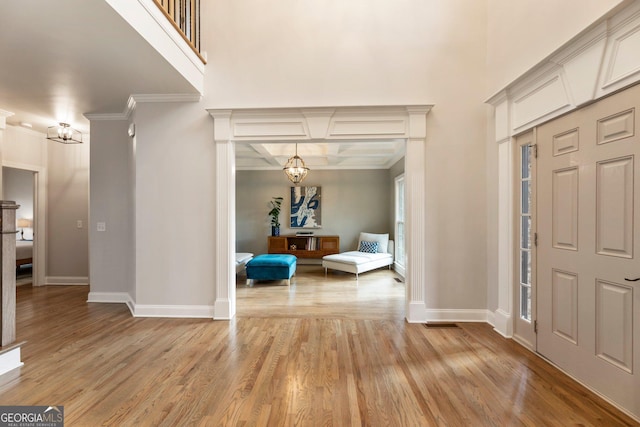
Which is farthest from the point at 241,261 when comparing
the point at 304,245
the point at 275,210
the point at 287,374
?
the point at 287,374

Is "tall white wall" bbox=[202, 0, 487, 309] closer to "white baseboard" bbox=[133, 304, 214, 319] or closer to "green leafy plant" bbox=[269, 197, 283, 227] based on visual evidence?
"white baseboard" bbox=[133, 304, 214, 319]

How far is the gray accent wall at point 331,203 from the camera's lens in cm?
820

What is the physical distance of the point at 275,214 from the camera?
8.17m

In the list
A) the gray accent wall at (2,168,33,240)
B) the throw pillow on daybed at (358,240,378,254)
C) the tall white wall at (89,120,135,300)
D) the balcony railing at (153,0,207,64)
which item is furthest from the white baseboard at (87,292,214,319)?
the gray accent wall at (2,168,33,240)

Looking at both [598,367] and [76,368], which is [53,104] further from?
[598,367]

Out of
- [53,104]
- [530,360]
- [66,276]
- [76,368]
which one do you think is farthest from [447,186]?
[66,276]

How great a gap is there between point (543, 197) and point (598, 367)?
1.33 metres

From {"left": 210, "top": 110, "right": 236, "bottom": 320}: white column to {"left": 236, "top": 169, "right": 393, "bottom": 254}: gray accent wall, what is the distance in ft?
15.1

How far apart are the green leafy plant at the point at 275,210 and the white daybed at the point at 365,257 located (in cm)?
199

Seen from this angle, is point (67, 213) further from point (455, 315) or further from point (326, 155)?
point (455, 315)

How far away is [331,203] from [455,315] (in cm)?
503

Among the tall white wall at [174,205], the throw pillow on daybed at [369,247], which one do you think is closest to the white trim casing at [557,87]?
the tall white wall at [174,205]

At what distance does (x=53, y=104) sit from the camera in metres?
4.07

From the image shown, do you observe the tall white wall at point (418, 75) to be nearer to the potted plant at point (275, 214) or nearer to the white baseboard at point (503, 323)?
the white baseboard at point (503, 323)
